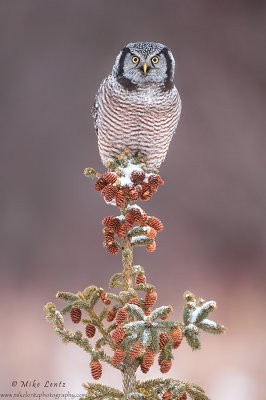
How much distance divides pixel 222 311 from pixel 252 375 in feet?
1.13

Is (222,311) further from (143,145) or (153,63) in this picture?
(153,63)

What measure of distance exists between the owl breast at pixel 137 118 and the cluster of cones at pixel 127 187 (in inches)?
9.8

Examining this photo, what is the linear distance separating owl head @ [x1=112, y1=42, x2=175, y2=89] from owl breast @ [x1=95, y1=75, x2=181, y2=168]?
0.02 metres

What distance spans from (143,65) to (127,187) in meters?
0.44

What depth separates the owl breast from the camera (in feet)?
4.95

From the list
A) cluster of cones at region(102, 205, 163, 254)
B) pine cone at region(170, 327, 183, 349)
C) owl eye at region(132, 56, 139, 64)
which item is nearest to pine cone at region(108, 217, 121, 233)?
cluster of cones at region(102, 205, 163, 254)

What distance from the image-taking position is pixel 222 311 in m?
2.50

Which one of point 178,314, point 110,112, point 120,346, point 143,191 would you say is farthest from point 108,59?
point 120,346

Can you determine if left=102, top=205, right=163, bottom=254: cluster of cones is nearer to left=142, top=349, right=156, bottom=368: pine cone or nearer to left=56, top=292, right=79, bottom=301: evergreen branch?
left=56, top=292, right=79, bottom=301: evergreen branch

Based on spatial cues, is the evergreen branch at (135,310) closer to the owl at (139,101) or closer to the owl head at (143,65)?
the owl at (139,101)

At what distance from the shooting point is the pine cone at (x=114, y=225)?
124 centimetres

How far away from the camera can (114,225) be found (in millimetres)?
1250

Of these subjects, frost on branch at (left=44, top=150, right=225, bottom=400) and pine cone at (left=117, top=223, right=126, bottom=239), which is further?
pine cone at (left=117, top=223, right=126, bottom=239)

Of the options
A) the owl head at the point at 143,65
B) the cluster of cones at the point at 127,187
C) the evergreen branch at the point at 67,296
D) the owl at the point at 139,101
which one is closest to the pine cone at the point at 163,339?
the evergreen branch at the point at 67,296
